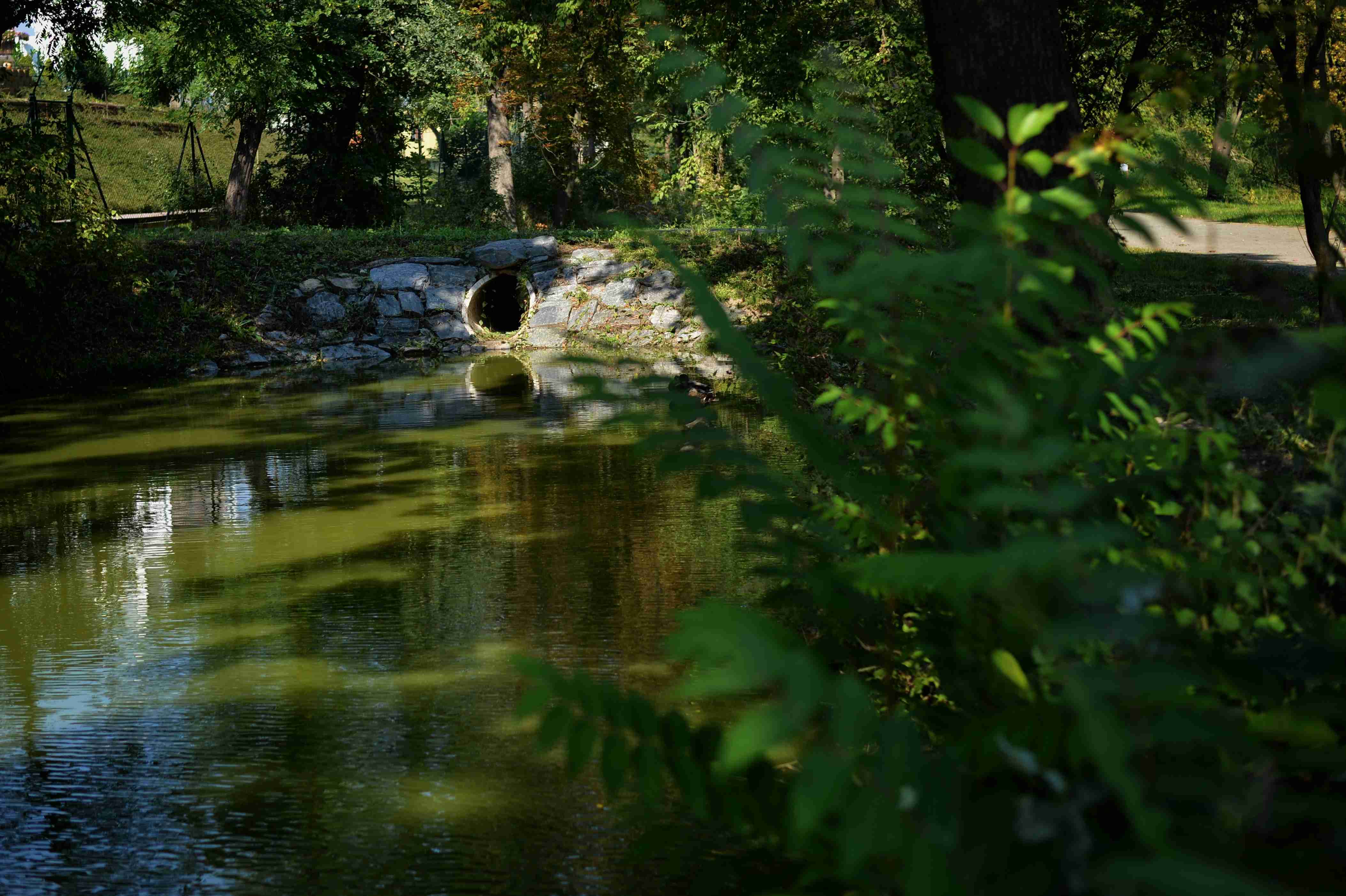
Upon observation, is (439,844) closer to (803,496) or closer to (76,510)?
(803,496)

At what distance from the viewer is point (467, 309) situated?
18422mm

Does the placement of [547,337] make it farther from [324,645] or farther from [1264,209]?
[1264,209]

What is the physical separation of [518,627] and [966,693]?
3498 mm

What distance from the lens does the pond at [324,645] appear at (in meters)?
3.16

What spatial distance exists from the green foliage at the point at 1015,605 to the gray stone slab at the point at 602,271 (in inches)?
647

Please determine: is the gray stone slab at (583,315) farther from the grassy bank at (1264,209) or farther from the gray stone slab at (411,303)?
the grassy bank at (1264,209)

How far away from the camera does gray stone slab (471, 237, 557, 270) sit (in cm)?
1911

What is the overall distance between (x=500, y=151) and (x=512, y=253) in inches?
312

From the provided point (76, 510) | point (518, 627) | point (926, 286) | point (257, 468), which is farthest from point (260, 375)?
point (926, 286)

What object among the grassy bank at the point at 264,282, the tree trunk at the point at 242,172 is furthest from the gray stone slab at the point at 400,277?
the tree trunk at the point at 242,172

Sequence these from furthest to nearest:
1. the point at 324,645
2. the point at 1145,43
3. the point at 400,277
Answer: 1. the point at 400,277
2. the point at 1145,43
3. the point at 324,645

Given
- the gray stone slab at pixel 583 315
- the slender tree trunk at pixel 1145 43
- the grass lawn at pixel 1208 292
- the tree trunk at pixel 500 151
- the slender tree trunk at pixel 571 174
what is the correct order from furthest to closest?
the slender tree trunk at pixel 571 174 < the tree trunk at pixel 500 151 < the gray stone slab at pixel 583 315 < the grass lawn at pixel 1208 292 < the slender tree trunk at pixel 1145 43

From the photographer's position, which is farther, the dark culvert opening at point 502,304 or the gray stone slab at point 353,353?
the dark culvert opening at point 502,304

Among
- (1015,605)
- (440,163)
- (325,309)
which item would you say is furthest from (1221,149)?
(440,163)
